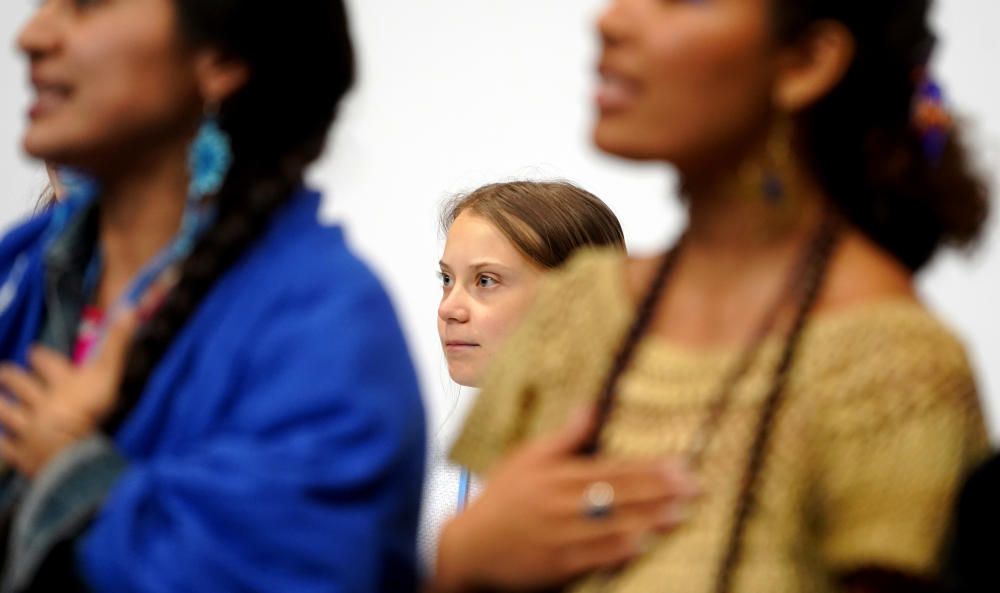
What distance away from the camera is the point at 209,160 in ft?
5.04

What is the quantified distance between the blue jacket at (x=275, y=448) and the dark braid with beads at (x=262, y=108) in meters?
0.02

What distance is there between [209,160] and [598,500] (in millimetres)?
472

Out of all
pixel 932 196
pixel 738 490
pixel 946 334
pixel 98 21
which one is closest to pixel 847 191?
pixel 932 196

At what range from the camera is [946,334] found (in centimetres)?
135

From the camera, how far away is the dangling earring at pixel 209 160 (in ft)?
5.04

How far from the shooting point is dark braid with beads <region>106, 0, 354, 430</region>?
59.5 inches

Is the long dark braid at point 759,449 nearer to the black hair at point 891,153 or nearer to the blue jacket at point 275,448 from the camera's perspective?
the black hair at point 891,153

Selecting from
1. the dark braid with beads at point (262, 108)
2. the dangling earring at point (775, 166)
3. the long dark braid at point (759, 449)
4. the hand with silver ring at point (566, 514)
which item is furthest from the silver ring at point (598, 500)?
the dark braid with beads at point (262, 108)

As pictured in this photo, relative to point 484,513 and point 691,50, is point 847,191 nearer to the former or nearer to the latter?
point 691,50

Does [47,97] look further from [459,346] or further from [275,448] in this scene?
[459,346]

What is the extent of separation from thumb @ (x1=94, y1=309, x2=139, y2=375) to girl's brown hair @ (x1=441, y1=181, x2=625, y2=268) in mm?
1154

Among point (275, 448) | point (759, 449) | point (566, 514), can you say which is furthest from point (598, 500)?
point (275, 448)

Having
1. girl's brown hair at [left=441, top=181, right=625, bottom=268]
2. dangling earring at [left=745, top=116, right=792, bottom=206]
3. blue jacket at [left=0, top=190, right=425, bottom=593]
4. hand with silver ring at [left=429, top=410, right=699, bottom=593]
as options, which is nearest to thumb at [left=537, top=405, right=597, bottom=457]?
hand with silver ring at [left=429, top=410, right=699, bottom=593]

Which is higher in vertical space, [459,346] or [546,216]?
[546,216]
